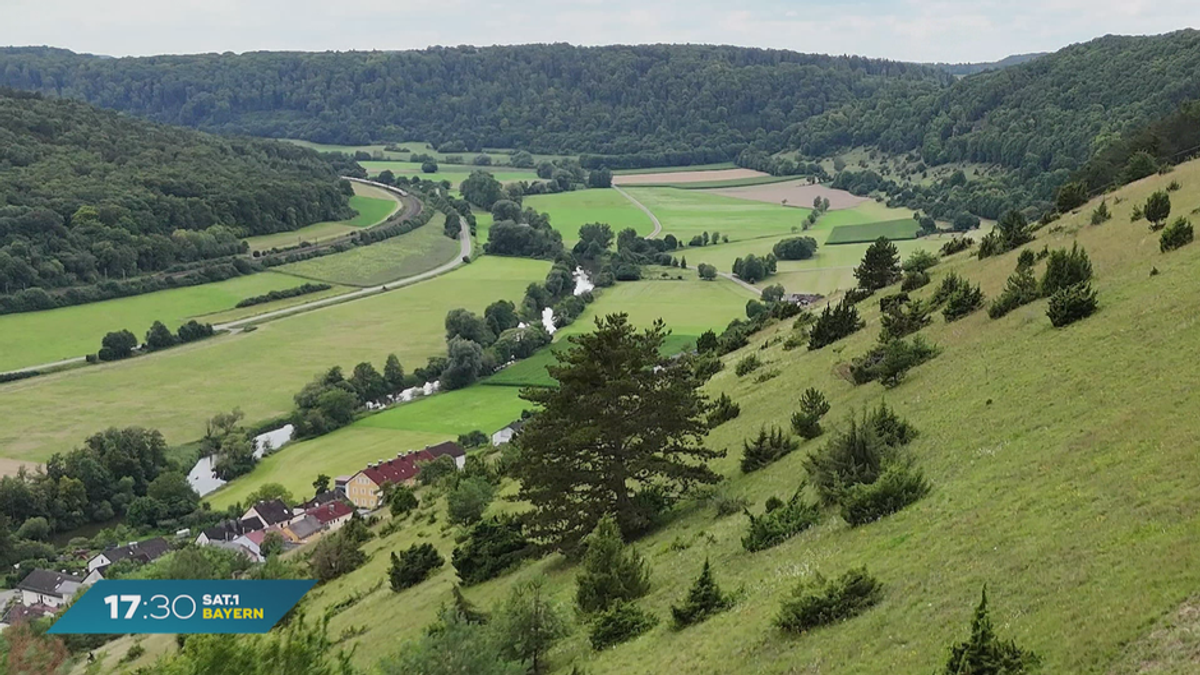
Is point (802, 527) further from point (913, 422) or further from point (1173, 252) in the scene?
point (1173, 252)

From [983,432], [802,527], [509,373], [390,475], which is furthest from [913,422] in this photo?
[509,373]

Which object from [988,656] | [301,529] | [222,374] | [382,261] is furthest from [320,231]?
[988,656]

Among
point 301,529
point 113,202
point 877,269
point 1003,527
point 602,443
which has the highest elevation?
point 877,269

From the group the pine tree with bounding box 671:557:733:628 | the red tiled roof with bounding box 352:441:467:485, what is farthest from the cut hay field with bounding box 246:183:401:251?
the pine tree with bounding box 671:557:733:628

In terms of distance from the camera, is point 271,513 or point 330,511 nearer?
→ point 271,513

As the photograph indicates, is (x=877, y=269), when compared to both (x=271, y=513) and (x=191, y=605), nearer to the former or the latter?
(x=271, y=513)

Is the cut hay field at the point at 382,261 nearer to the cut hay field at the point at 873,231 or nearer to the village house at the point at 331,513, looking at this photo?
the cut hay field at the point at 873,231

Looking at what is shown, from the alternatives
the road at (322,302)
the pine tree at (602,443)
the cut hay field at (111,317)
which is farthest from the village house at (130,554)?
the cut hay field at (111,317)
